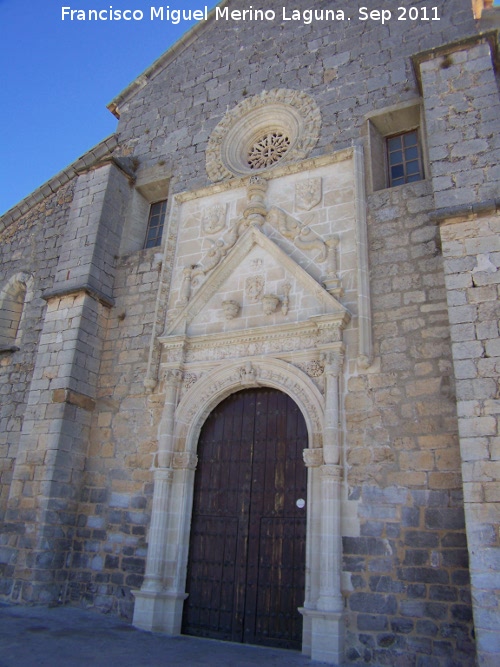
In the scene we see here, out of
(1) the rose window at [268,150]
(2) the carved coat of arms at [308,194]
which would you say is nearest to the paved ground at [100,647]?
(2) the carved coat of arms at [308,194]

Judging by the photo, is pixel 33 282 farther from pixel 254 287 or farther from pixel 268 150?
pixel 268 150

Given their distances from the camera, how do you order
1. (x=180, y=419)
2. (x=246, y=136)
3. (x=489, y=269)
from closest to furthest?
(x=489, y=269) < (x=180, y=419) < (x=246, y=136)

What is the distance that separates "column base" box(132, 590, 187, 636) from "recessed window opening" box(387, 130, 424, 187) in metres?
6.19

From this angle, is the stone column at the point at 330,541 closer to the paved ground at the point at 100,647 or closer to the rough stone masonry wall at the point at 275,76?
the paved ground at the point at 100,647

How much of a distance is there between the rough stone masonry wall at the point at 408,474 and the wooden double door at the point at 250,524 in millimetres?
729

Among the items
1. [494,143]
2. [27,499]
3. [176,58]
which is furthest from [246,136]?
[27,499]

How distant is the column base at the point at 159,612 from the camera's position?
652 centimetres

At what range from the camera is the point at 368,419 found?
6332mm

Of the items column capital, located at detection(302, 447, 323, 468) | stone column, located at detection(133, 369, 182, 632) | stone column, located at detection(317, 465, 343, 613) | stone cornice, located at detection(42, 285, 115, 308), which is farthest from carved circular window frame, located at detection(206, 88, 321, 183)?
stone column, located at detection(317, 465, 343, 613)

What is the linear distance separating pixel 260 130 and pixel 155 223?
2454 mm

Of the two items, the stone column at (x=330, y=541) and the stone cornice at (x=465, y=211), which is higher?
the stone cornice at (x=465, y=211)

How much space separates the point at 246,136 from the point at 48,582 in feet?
23.9

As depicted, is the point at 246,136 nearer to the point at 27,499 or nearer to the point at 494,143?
the point at 494,143

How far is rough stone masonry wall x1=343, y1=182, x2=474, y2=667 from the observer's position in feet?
17.7
